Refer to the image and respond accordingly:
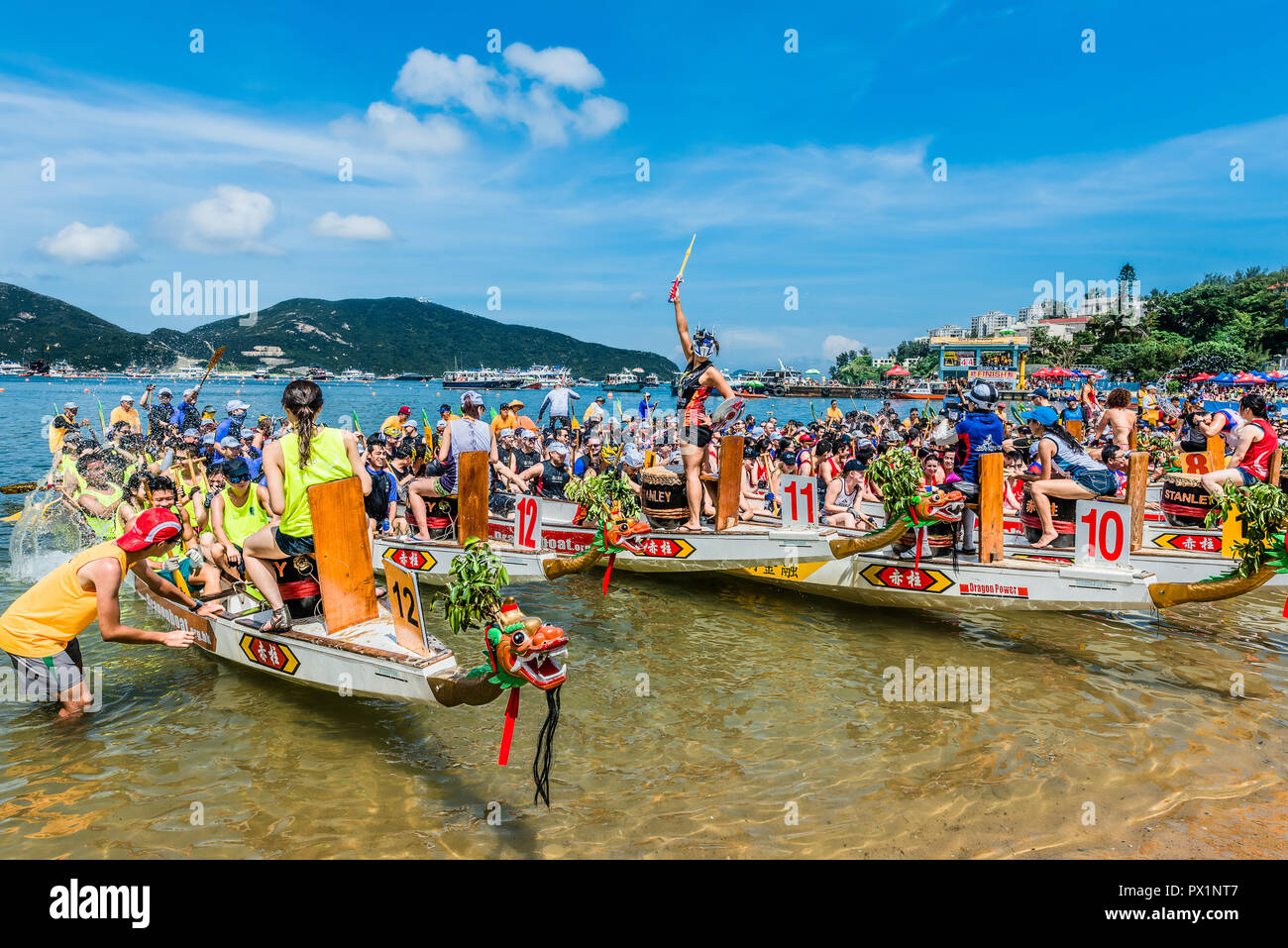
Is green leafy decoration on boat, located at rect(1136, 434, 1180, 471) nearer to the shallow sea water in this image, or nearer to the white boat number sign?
the shallow sea water

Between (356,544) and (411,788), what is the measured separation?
1.96 meters

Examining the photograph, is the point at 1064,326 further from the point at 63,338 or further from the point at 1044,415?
the point at 63,338

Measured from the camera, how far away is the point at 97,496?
11.2m

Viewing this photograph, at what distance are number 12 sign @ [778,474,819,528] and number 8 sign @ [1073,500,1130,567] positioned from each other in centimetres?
287

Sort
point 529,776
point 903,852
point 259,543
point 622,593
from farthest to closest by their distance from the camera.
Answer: point 622,593
point 259,543
point 529,776
point 903,852

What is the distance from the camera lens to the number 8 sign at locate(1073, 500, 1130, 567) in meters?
7.49

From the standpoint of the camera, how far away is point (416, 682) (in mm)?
5043

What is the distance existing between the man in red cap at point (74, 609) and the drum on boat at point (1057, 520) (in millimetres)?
8709

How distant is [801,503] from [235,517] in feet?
21.7

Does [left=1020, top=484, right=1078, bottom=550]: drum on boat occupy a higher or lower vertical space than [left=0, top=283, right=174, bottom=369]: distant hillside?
lower

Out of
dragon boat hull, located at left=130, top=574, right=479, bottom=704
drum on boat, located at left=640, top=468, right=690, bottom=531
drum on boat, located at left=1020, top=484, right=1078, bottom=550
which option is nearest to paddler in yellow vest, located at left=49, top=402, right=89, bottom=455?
dragon boat hull, located at left=130, top=574, right=479, bottom=704

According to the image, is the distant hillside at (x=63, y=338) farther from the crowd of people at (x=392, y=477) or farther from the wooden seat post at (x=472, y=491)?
the wooden seat post at (x=472, y=491)
